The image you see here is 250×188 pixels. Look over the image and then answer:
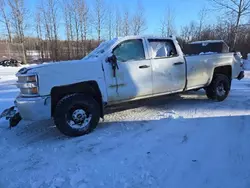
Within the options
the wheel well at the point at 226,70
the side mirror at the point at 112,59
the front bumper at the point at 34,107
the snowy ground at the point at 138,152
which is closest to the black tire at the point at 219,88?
the wheel well at the point at 226,70

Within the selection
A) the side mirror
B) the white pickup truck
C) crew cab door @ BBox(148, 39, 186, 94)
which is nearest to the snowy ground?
the white pickup truck

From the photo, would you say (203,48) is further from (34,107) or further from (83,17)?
(83,17)

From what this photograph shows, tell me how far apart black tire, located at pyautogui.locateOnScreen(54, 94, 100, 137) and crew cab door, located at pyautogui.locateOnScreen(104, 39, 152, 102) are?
45 cm

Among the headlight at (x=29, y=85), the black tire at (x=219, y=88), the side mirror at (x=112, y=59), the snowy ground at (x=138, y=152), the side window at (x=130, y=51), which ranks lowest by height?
the snowy ground at (x=138, y=152)

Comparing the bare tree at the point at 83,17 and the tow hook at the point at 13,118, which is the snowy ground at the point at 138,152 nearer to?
the tow hook at the point at 13,118

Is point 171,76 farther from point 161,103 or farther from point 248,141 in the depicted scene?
point 248,141

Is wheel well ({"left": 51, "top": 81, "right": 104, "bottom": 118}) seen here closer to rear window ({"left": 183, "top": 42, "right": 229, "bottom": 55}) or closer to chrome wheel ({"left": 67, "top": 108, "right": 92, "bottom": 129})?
chrome wheel ({"left": 67, "top": 108, "right": 92, "bottom": 129})

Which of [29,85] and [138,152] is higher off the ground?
[29,85]

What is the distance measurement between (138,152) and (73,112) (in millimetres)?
1513

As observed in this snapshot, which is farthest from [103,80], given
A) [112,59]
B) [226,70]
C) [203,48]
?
[203,48]

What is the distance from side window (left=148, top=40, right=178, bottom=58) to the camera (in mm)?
5180

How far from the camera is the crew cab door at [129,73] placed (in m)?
4.57

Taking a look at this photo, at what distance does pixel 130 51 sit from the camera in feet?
16.1

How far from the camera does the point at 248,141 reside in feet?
12.5
